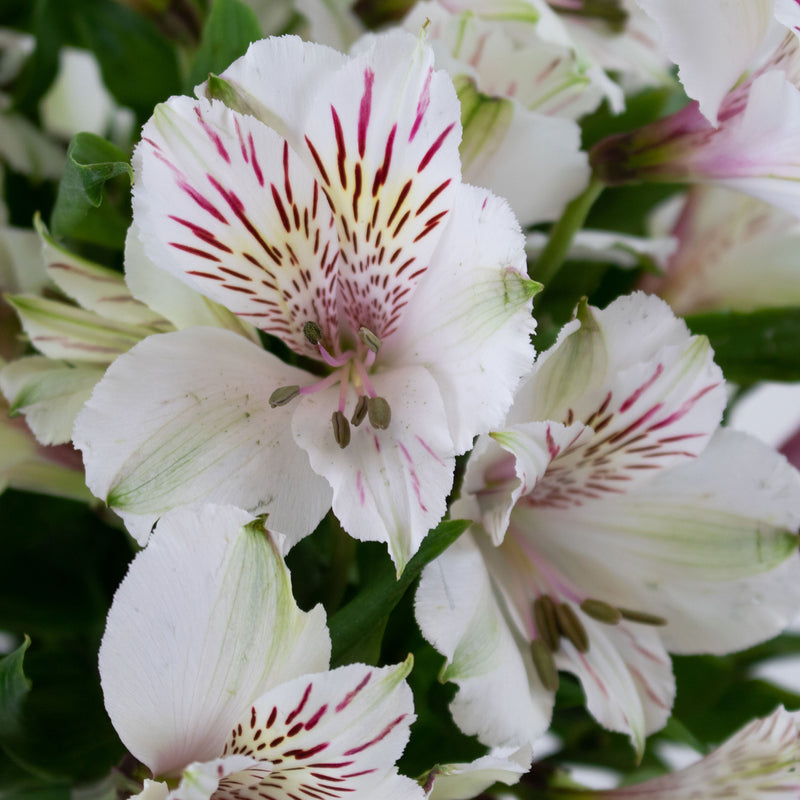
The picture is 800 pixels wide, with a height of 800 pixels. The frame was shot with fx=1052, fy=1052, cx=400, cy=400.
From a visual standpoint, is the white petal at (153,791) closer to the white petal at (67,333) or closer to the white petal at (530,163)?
the white petal at (67,333)

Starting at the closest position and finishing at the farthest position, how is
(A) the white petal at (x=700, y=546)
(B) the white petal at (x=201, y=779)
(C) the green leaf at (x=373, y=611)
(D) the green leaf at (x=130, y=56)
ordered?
(B) the white petal at (x=201, y=779) < (C) the green leaf at (x=373, y=611) < (A) the white petal at (x=700, y=546) < (D) the green leaf at (x=130, y=56)

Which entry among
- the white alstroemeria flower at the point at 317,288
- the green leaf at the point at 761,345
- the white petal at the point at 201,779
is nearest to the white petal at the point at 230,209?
the white alstroemeria flower at the point at 317,288

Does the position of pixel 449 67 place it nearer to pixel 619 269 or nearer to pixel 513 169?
pixel 513 169

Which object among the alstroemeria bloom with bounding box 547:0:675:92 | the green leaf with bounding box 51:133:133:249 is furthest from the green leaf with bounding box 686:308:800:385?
the green leaf with bounding box 51:133:133:249

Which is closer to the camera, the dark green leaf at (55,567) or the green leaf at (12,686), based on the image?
the green leaf at (12,686)

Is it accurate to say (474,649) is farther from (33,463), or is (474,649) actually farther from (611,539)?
(33,463)
